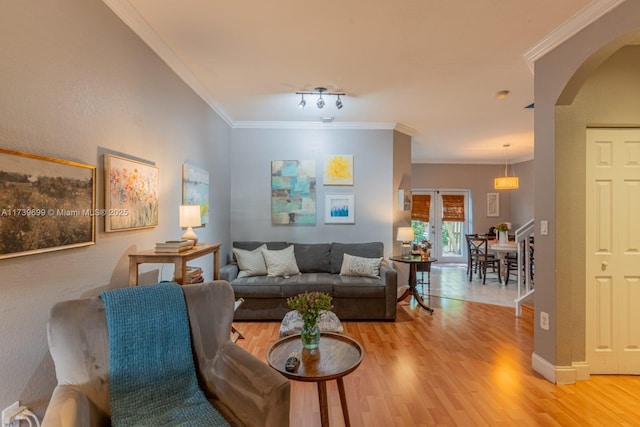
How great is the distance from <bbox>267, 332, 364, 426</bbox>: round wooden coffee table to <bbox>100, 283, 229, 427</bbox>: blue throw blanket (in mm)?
421

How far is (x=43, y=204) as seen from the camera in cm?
153

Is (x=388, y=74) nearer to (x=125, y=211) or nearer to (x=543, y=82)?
(x=543, y=82)

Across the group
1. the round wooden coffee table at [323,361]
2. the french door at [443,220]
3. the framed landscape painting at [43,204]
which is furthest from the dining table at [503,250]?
the framed landscape painting at [43,204]

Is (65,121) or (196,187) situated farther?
(196,187)

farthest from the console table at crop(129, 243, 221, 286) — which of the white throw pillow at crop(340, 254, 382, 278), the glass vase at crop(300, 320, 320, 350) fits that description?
the white throw pillow at crop(340, 254, 382, 278)

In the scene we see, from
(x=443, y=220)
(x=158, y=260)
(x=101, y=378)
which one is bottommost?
(x=101, y=378)

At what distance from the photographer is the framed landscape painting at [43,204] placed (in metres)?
1.37

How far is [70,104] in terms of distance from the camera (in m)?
1.72

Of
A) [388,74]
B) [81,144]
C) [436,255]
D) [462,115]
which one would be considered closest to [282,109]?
[388,74]

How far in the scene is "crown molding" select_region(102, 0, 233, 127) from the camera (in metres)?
2.11

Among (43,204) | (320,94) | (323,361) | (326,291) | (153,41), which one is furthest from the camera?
(326,291)

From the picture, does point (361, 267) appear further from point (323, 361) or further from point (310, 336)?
point (323, 361)

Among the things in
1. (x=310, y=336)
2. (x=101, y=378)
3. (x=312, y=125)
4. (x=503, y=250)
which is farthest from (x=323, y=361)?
(x=503, y=250)

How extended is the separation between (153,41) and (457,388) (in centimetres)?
353
